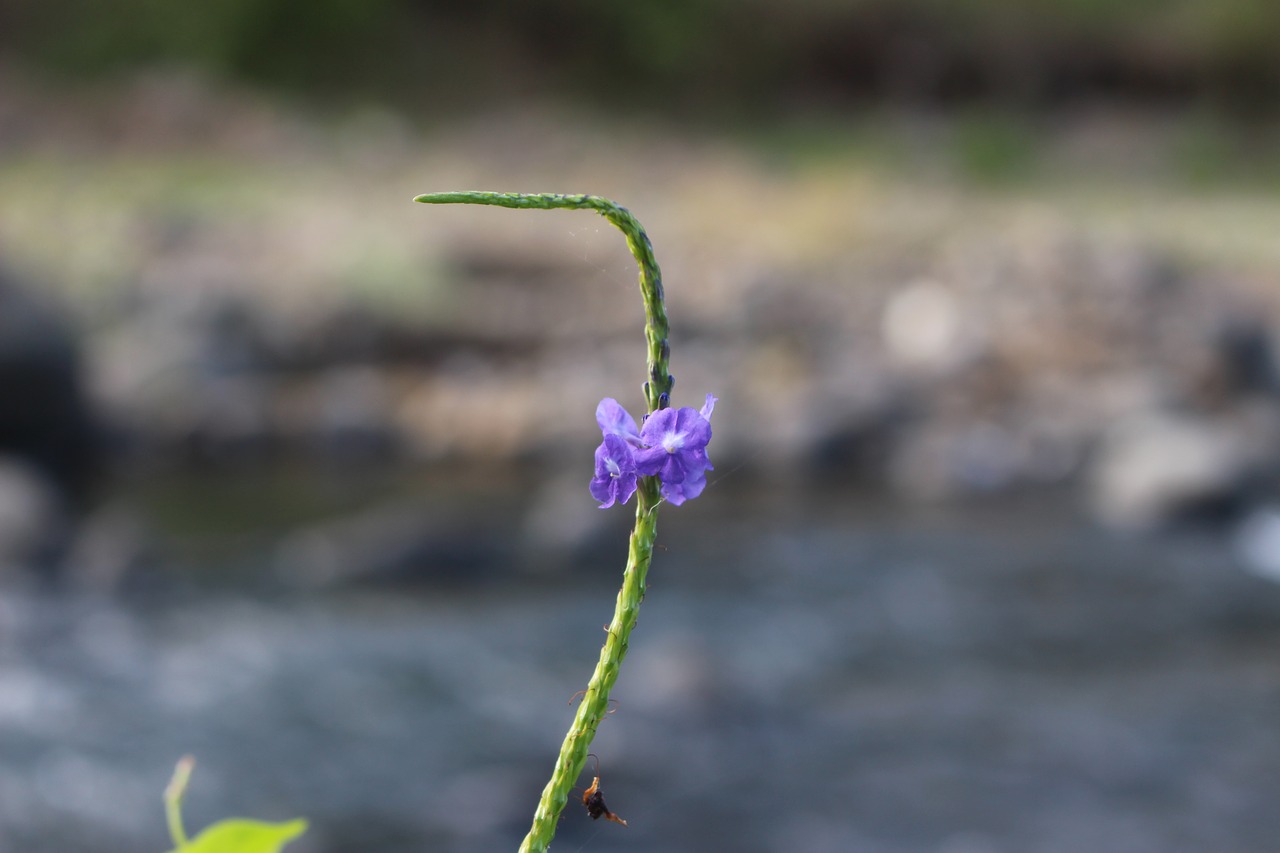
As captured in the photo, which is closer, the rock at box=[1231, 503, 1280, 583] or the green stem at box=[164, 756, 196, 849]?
the green stem at box=[164, 756, 196, 849]

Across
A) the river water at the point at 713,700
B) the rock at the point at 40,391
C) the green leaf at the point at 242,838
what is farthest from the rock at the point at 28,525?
the green leaf at the point at 242,838

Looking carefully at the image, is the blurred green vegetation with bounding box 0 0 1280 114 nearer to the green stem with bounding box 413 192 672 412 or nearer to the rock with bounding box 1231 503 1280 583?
the rock with bounding box 1231 503 1280 583

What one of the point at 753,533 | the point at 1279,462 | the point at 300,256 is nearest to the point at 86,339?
the point at 300,256

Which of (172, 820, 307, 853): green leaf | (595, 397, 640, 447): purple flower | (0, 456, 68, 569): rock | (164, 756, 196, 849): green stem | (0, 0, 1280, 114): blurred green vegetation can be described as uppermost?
(0, 0, 1280, 114): blurred green vegetation

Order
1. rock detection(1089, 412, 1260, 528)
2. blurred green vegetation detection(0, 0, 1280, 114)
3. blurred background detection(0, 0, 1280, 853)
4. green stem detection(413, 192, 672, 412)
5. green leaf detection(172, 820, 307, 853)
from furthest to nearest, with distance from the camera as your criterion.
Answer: blurred green vegetation detection(0, 0, 1280, 114), rock detection(1089, 412, 1260, 528), blurred background detection(0, 0, 1280, 853), green leaf detection(172, 820, 307, 853), green stem detection(413, 192, 672, 412)

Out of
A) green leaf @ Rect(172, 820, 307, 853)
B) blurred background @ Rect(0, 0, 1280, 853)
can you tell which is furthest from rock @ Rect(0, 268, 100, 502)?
green leaf @ Rect(172, 820, 307, 853)

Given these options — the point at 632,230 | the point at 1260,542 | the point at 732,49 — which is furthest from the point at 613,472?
the point at 732,49

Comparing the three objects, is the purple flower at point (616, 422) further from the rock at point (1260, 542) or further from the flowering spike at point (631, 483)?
the rock at point (1260, 542)
